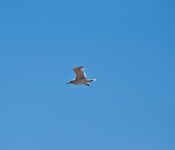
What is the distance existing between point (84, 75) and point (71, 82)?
299 centimetres

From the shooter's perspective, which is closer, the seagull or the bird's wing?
the bird's wing

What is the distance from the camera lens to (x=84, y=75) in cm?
12219

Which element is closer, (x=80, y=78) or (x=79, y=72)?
(x=79, y=72)

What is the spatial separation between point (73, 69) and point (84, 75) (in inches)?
86.8

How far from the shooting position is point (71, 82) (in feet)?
408

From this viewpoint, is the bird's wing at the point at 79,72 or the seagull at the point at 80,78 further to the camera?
the seagull at the point at 80,78

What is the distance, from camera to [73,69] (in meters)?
121

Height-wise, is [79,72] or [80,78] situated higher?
[79,72]

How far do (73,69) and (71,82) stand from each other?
4.13 metres
